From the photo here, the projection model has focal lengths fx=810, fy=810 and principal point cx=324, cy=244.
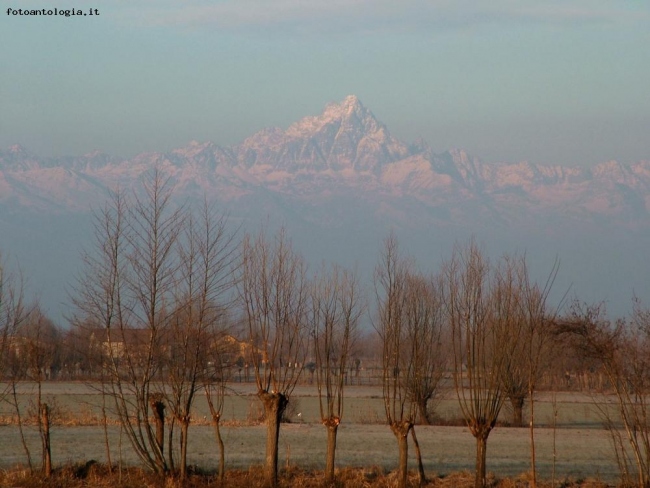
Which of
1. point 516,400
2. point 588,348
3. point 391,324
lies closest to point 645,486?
point 588,348

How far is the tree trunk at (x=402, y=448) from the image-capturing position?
1797 cm

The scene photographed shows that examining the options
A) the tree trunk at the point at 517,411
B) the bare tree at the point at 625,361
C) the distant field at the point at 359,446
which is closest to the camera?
the bare tree at the point at 625,361

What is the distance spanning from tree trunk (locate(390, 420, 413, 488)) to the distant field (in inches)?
153

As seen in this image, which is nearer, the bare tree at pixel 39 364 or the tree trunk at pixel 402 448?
the tree trunk at pixel 402 448

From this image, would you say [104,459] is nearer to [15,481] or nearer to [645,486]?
[15,481]

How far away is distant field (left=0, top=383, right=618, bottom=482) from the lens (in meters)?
24.2

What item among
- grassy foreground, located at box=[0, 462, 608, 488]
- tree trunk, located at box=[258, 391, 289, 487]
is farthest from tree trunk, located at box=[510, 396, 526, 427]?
tree trunk, located at box=[258, 391, 289, 487]

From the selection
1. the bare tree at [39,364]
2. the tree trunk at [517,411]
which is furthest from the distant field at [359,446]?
the bare tree at [39,364]

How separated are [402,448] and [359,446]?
12.7 meters

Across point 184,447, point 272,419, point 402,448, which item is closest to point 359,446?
point 402,448

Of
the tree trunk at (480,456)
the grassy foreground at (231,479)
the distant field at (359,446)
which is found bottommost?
the distant field at (359,446)

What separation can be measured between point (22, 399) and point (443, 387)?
2954 centimetres

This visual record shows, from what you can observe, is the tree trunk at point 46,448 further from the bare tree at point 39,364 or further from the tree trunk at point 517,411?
the tree trunk at point 517,411

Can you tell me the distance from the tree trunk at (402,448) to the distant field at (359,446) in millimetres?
3897
